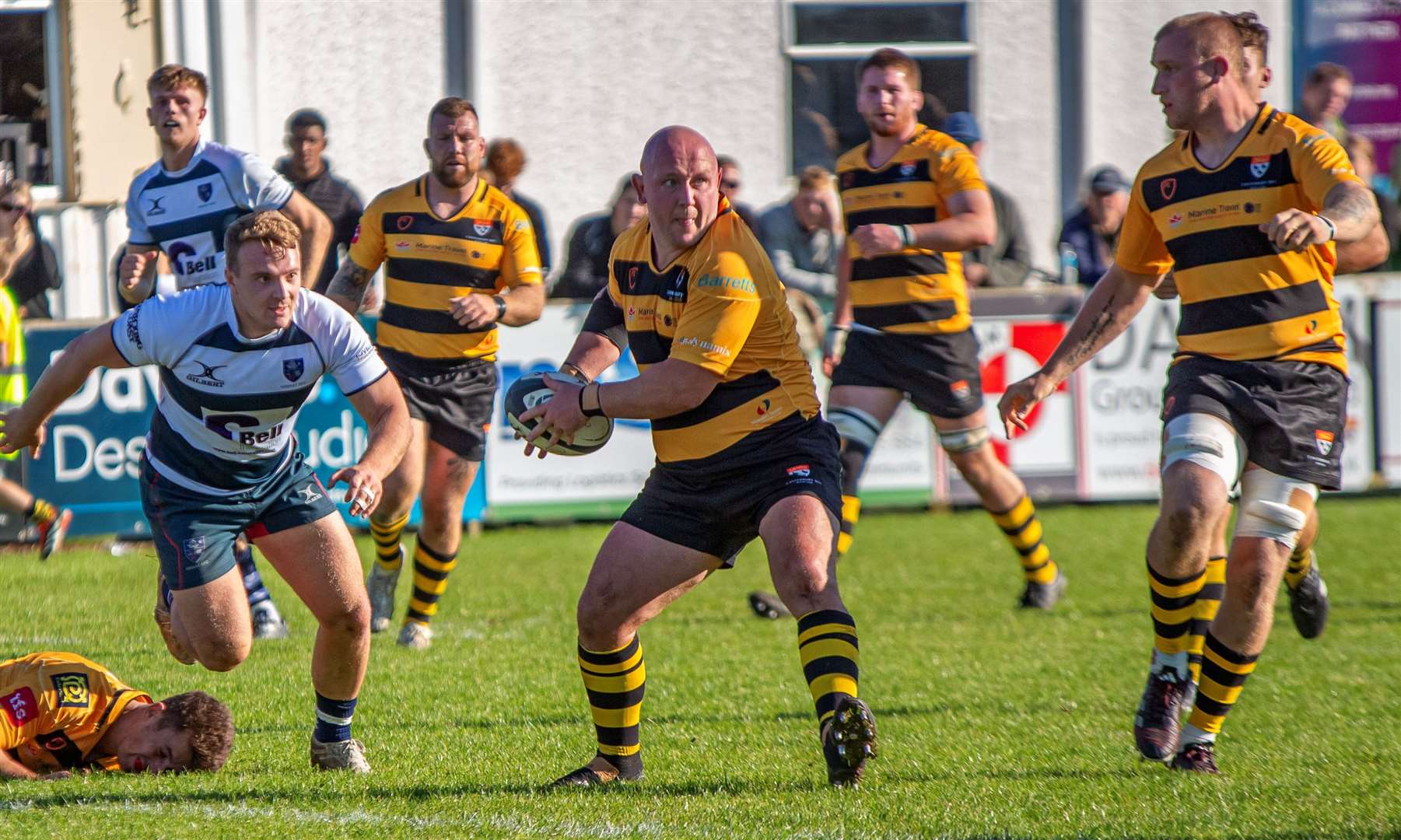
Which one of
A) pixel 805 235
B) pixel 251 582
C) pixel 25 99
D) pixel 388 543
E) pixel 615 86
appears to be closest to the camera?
pixel 251 582

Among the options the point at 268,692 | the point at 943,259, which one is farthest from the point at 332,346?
the point at 943,259

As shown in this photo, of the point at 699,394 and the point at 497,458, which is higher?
the point at 699,394

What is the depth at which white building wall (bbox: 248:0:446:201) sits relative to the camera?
1395 cm

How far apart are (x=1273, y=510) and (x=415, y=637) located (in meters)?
4.02

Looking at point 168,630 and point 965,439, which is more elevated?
point 965,439

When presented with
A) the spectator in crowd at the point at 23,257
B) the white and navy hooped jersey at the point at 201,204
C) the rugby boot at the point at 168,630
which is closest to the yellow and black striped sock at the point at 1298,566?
the rugby boot at the point at 168,630

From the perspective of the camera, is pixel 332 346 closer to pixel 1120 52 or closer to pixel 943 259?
pixel 943 259

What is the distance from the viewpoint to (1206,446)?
5152mm

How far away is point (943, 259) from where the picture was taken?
8273 millimetres

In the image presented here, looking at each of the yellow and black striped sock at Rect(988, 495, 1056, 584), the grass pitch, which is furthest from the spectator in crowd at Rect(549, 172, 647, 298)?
the yellow and black striped sock at Rect(988, 495, 1056, 584)

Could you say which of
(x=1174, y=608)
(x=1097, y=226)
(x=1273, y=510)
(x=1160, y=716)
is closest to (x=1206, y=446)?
(x=1273, y=510)

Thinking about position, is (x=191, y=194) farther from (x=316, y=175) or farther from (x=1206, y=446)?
(x=1206, y=446)

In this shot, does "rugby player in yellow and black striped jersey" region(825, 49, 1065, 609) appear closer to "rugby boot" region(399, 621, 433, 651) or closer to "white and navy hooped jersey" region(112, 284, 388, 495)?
"rugby boot" region(399, 621, 433, 651)

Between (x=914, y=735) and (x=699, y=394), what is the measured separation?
1.82 meters
